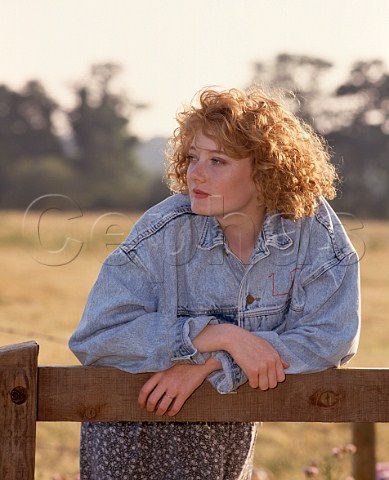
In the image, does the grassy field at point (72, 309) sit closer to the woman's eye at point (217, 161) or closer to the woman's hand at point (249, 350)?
the woman's eye at point (217, 161)

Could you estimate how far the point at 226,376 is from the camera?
2137mm

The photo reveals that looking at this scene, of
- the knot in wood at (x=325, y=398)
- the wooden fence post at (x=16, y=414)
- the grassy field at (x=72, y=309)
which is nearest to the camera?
the wooden fence post at (x=16, y=414)

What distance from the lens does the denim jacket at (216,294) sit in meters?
2.18

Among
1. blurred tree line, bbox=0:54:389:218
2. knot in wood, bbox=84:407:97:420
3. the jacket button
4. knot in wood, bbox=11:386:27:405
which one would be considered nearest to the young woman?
the jacket button

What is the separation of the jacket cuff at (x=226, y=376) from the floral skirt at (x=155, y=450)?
0.77 feet

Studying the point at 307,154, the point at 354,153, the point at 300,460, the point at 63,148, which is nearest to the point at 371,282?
the point at 300,460

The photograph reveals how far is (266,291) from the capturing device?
2.35 metres

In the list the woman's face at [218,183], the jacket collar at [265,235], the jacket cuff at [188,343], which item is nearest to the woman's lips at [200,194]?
the woman's face at [218,183]

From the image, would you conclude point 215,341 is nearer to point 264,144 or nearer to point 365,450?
point 264,144

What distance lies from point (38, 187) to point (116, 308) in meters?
36.9

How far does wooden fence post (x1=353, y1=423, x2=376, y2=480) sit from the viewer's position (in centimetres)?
388

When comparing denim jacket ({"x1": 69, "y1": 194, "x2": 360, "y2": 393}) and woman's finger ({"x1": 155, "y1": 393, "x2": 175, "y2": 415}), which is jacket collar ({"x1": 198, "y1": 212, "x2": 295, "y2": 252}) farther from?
woman's finger ({"x1": 155, "y1": 393, "x2": 175, "y2": 415})

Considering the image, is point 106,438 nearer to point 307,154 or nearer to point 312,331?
point 312,331

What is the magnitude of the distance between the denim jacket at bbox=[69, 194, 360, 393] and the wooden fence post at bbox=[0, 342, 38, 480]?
0.71 ft
